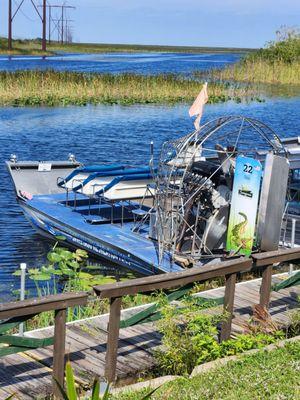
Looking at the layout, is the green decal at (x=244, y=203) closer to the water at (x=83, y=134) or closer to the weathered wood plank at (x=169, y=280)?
the water at (x=83, y=134)

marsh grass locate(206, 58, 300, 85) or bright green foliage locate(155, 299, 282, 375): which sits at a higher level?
bright green foliage locate(155, 299, 282, 375)

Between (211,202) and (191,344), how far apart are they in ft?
18.1

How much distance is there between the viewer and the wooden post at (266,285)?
8570mm

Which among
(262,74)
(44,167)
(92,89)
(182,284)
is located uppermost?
(182,284)

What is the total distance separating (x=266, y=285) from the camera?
340 inches

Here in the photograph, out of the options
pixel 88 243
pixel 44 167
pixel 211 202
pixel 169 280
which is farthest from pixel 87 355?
pixel 44 167

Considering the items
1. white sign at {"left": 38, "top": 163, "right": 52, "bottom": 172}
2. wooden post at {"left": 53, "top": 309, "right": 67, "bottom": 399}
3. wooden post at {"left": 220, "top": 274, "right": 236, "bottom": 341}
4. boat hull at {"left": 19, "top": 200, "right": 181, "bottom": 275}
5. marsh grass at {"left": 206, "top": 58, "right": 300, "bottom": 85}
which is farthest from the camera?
marsh grass at {"left": 206, "top": 58, "right": 300, "bottom": 85}

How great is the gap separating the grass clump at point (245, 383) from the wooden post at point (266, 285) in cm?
118

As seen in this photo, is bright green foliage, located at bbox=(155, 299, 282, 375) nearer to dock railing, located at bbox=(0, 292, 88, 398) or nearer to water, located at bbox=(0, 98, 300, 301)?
dock railing, located at bbox=(0, 292, 88, 398)

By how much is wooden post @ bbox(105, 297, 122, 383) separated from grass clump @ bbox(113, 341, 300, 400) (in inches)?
25.1

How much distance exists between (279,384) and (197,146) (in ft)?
22.1

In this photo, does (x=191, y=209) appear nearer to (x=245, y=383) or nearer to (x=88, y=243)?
(x=88, y=243)

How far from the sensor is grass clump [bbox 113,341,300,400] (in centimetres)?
660

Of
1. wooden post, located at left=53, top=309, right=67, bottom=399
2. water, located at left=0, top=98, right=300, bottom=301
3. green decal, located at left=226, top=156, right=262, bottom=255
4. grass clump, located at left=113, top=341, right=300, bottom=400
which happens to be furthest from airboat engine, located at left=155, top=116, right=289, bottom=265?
wooden post, located at left=53, top=309, right=67, bottom=399
